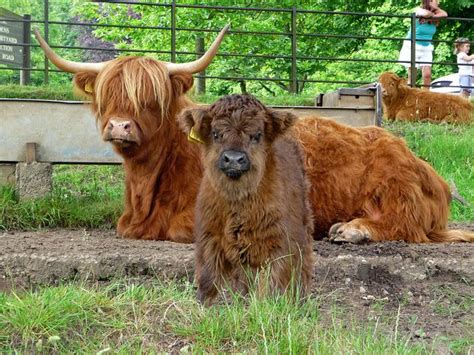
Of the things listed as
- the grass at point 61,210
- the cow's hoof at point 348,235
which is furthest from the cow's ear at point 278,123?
the grass at point 61,210

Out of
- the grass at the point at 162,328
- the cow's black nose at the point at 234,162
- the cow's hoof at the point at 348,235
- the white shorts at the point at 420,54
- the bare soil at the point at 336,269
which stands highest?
the white shorts at the point at 420,54

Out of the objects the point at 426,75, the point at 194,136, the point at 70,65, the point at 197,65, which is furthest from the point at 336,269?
the point at 426,75

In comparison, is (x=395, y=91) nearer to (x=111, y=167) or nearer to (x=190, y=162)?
(x=111, y=167)

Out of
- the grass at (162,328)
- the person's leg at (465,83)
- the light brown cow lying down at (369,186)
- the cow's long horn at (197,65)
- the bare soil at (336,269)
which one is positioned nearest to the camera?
the grass at (162,328)

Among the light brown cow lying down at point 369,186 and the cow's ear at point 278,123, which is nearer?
the cow's ear at point 278,123

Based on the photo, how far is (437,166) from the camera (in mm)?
12164

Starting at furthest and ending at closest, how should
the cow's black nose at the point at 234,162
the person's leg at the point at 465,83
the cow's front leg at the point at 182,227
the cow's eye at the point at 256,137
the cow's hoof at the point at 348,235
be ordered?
the person's leg at the point at 465,83
the cow's front leg at the point at 182,227
the cow's hoof at the point at 348,235
the cow's eye at the point at 256,137
the cow's black nose at the point at 234,162

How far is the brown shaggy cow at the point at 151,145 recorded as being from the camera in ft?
24.7

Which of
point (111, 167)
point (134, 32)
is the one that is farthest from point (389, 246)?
point (134, 32)

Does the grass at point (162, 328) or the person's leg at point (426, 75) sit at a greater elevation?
the person's leg at point (426, 75)

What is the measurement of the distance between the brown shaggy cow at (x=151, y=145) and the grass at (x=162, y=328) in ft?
10.3

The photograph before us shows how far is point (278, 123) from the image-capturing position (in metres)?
5.53

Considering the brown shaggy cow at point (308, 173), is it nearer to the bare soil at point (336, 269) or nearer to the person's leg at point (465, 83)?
the bare soil at point (336, 269)

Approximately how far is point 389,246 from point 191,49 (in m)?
17.6
